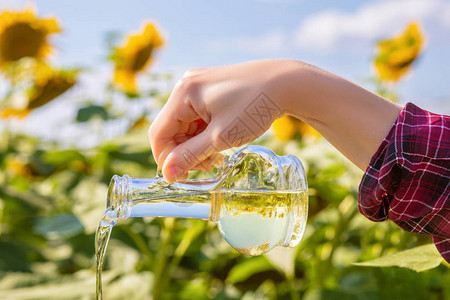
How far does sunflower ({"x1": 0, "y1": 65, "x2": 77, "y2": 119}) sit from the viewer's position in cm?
156

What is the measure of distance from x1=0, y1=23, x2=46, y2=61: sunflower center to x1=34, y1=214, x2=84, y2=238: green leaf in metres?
0.82

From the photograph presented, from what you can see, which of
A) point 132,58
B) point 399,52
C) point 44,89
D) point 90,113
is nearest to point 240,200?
point 90,113

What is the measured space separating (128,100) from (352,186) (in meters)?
0.71

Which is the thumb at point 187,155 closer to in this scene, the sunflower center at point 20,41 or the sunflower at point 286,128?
the sunflower at point 286,128

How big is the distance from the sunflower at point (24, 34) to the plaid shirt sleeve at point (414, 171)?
1303mm

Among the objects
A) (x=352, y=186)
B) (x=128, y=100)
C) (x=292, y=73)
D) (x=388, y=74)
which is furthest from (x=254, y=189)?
(x=388, y=74)

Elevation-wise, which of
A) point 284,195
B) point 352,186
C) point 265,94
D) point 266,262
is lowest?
point 266,262

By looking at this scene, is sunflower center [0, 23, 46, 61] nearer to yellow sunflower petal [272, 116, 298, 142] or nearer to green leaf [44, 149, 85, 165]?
green leaf [44, 149, 85, 165]

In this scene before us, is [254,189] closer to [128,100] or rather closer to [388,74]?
[128,100]

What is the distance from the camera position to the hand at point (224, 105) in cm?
50

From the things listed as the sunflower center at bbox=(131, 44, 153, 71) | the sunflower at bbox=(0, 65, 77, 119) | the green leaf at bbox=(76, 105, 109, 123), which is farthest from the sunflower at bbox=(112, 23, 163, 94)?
the green leaf at bbox=(76, 105, 109, 123)

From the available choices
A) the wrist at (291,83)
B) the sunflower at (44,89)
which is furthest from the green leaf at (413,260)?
the sunflower at (44,89)

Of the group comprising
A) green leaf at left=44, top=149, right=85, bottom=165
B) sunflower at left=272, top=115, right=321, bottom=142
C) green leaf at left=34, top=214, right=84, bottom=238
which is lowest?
sunflower at left=272, top=115, right=321, bottom=142

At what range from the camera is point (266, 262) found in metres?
1.08
